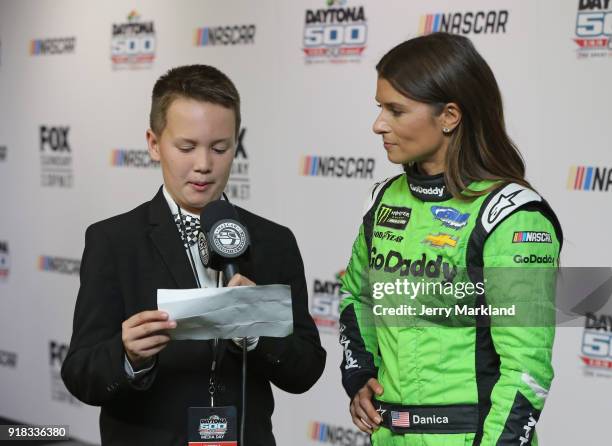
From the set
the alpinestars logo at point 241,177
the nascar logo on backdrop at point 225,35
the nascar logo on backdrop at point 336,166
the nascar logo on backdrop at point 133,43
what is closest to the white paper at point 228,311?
the nascar logo on backdrop at point 336,166

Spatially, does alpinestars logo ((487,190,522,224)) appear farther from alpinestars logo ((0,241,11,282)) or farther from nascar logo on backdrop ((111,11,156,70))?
alpinestars logo ((0,241,11,282))

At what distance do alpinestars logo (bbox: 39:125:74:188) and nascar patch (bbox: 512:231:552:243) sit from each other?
3504 mm

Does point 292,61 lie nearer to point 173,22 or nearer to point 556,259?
point 173,22

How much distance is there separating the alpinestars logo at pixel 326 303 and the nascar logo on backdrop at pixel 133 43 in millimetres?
1417

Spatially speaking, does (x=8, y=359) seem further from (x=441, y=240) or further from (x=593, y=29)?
(x=441, y=240)

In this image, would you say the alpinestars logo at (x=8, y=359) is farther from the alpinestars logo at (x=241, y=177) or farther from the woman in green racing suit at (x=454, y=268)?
the woman in green racing suit at (x=454, y=268)

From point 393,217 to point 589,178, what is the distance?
1322 mm

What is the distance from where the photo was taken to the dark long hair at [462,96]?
1.70 m

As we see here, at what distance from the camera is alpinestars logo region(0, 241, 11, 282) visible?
5145mm

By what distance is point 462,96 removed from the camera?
5.60 feet

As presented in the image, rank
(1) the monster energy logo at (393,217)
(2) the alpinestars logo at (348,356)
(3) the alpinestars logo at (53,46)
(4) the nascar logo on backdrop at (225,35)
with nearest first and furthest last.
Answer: (1) the monster energy logo at (393,217) < (2) the alpinestars logo at (348,356) < (4) the nascar logo on backdrop at (225,35) < (3) the alpinestars logo at (53,46)

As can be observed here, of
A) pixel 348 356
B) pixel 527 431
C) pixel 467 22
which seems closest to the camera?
pixel 527 431

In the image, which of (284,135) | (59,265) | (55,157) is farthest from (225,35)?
(59,265)

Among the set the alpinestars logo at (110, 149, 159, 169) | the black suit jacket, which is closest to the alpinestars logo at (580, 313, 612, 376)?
the black suit jacket
